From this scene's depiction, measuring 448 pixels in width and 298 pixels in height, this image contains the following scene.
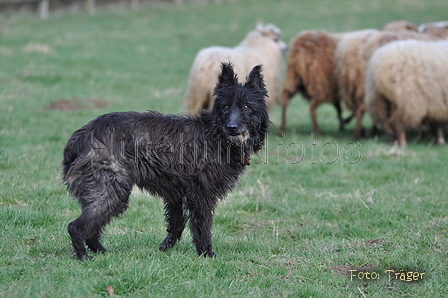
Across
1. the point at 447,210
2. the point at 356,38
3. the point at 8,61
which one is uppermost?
the point at 356,38

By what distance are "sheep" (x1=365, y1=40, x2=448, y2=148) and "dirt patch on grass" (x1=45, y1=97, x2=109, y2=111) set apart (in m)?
6.43

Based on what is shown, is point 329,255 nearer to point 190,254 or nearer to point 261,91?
point 190,254

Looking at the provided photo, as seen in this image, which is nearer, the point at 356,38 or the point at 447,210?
the point at 447,210

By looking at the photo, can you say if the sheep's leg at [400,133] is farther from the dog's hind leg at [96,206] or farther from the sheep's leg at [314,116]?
the dog's hind leg at [96,206]

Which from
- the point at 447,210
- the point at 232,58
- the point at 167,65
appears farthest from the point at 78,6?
the point at 447,210

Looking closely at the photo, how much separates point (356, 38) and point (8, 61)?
34.6ft

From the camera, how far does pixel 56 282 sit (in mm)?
4297

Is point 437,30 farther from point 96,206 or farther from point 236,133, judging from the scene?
point 96,206

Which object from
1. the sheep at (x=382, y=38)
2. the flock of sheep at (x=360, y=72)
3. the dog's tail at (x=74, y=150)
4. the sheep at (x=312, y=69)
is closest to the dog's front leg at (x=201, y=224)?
the dog's tail at (x=74, y=150)

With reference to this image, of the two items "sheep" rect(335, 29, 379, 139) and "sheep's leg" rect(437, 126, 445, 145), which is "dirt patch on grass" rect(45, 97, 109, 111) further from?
"sheep's leg" rect(437, 126, 445, 145)

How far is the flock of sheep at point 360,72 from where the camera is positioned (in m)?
10.9

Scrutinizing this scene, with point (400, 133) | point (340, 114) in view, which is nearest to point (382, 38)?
point (340, 114)

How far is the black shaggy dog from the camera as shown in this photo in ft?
15.6

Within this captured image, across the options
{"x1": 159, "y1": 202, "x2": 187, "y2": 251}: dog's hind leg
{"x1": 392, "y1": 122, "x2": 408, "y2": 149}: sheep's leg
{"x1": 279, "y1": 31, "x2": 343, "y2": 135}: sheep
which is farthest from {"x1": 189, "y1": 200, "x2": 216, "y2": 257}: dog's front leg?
{"x1": 279, "y1": 31, "x2": 343, "y2": 135}: sheep
